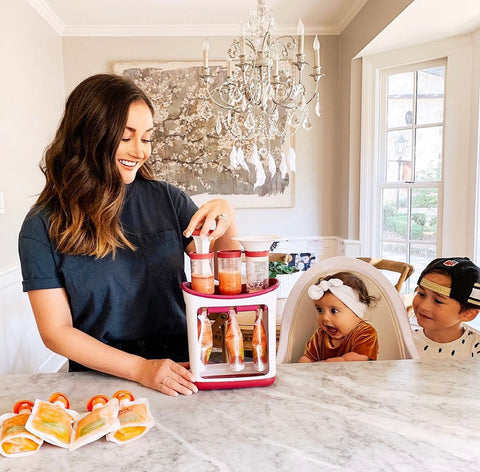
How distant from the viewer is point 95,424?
695 mm

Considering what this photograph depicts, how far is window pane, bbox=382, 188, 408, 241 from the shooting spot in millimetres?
3275

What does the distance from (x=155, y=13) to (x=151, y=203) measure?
104 inches

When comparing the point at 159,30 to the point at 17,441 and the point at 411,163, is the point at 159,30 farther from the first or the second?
the point at 17,441

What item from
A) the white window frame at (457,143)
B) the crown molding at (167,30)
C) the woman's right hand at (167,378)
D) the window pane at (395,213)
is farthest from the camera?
the crown molding at (167,30)

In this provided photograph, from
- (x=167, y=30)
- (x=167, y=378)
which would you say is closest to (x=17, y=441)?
(x=167, y=378)

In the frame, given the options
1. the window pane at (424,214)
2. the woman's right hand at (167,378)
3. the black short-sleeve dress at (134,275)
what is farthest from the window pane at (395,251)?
the woman's right hand at (167,378)

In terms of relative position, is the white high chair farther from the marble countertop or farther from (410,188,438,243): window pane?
(410,188,438,243): window pane

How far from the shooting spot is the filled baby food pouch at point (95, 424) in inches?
26.8

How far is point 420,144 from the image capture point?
311cm

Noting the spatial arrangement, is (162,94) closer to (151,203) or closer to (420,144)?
(420,144)

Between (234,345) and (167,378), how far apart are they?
149 mm

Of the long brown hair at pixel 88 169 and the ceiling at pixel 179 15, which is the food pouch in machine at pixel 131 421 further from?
the ceiling at pixel 179 15

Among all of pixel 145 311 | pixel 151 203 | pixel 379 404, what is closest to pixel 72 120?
pixel 151 203

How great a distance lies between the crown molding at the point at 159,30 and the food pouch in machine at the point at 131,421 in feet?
11.2
